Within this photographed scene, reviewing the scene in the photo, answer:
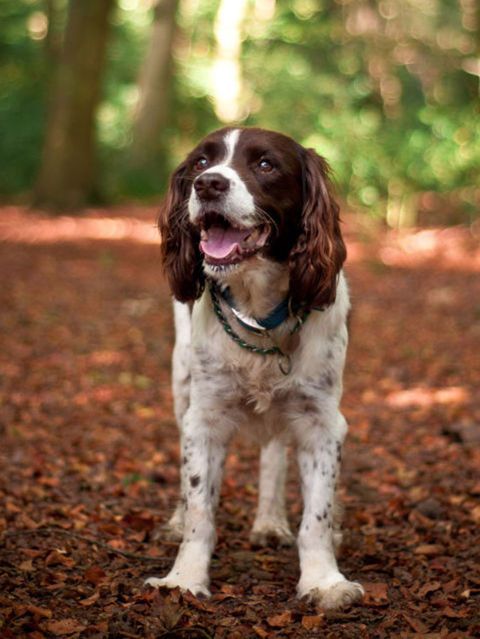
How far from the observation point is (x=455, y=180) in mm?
15797

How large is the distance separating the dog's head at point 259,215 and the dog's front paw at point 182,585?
1186mm

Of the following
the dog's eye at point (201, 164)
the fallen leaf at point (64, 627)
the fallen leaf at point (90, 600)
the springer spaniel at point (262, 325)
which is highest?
the dog's eye at point (201, 164)

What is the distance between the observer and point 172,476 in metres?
5.73

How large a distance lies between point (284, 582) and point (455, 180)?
498 inches

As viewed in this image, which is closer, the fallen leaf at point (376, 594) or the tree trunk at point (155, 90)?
the fallen leaf at point (376, 594)

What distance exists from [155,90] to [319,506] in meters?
18.6

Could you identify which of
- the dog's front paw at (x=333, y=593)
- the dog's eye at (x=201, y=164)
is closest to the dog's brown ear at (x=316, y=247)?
the dog's eye at (x=201, y=164)

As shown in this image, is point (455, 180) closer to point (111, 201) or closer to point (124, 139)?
point (111, 201)

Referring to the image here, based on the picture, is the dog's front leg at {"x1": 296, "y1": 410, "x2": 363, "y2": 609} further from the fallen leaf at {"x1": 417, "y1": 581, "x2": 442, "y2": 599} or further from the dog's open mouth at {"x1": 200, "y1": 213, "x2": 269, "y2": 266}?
the dog's open mouth at {"x1": 200, "y1": 213, "x2": 269, "y2": 266}

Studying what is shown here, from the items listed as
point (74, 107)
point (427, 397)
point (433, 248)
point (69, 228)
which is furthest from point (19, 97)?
point (427, 397)

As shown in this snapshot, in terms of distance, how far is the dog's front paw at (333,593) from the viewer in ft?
12.2

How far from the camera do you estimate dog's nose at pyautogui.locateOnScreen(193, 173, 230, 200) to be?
3674 millimetres

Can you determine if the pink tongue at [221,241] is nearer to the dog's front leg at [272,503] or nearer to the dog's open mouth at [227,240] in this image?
the dog's open mouth at [227,240]

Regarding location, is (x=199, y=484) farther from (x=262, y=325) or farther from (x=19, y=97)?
(x=19, y=97)
